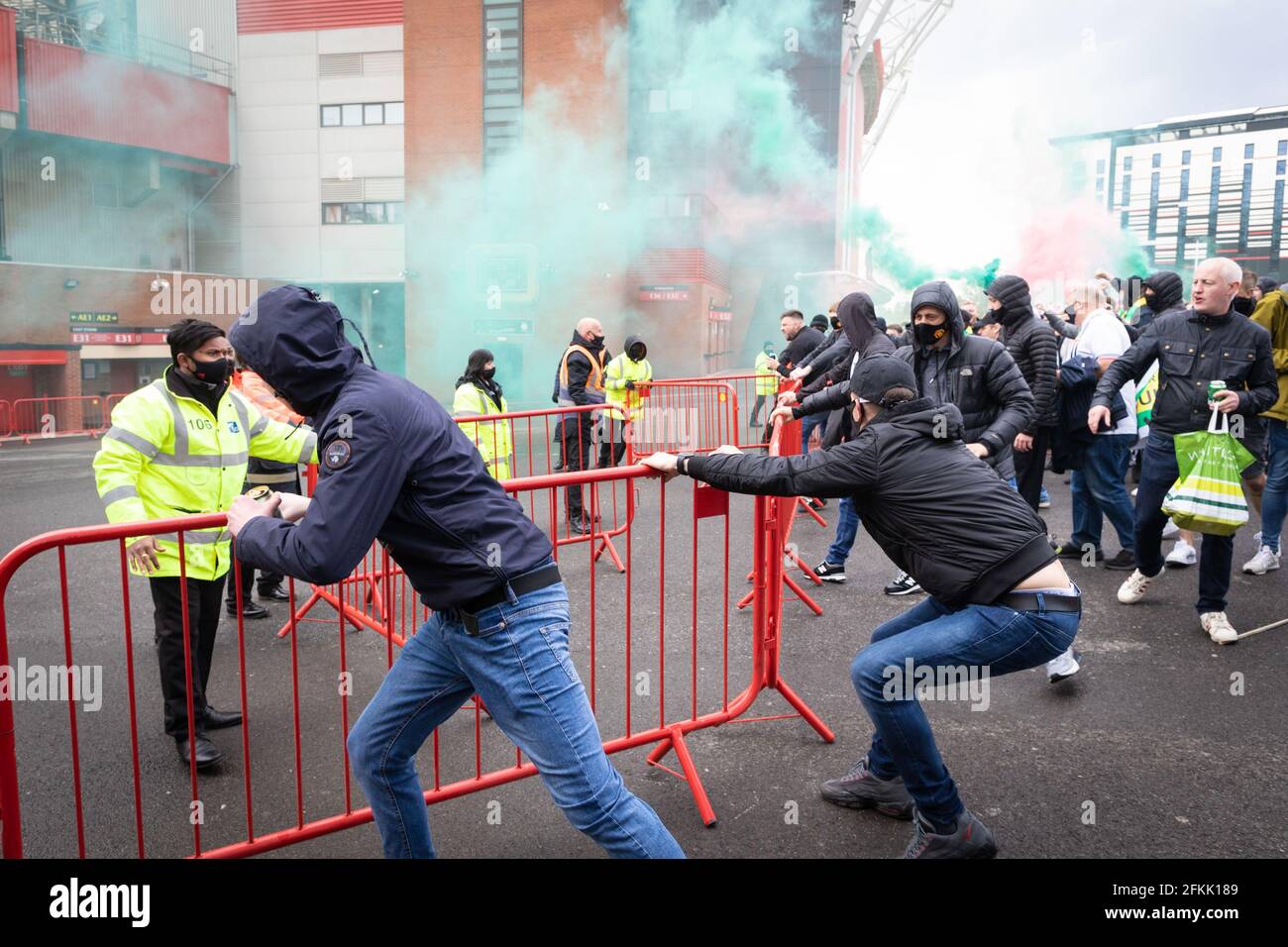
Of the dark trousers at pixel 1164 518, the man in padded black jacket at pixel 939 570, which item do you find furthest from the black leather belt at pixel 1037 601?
the dark trousers at pixel 1164 518

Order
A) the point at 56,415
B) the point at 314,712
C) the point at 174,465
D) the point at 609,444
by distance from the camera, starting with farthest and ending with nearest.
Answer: the point at 56,415 → the point at 609,444 → the point at 314,712 → the point at 174,465

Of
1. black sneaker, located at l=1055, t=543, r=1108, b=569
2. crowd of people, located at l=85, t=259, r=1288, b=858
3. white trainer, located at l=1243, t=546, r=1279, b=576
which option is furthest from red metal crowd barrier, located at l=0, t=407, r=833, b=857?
white trainer, located at l=1243, t=546, r=1279, b=576

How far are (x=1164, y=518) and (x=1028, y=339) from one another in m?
1.44

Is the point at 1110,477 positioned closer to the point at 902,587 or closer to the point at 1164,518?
the point at 1164,518

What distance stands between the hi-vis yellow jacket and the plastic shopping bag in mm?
4663

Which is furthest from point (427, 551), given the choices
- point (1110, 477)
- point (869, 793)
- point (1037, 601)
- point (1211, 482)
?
point (1110, 477)

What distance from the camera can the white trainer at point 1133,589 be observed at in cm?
564

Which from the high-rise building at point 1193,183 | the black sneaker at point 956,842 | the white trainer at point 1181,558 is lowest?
the black sneaker at point 956,842

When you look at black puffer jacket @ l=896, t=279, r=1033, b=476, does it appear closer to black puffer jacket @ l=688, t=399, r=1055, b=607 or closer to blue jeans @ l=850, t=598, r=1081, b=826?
black puffer jacket @ l=688, t=399, r=1055, b=607

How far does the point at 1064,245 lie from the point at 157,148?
117 ft

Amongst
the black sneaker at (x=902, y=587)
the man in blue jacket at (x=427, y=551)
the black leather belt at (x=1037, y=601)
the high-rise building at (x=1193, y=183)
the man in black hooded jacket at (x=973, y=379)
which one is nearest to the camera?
the man in blue jacket at (x=427, y=551)

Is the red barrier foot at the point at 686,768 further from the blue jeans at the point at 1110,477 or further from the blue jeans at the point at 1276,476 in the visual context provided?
the blue jeans at the point at 1276,476

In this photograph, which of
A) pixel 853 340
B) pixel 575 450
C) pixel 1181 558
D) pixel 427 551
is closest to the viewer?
pixel 427 551

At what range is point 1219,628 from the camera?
16.4 feet
